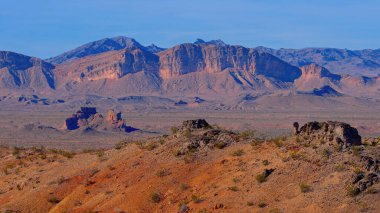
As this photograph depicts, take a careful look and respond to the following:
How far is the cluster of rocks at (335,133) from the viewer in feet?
84.5

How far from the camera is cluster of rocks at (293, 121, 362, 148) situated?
2574 cm

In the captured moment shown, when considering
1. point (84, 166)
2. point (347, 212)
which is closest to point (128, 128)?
point (84, 166)

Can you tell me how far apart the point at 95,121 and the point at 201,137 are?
134266 mm

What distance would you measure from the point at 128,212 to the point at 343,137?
8008 mm

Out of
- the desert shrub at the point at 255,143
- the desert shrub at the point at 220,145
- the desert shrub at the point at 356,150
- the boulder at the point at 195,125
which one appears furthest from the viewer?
the boulder at the point at 195,125

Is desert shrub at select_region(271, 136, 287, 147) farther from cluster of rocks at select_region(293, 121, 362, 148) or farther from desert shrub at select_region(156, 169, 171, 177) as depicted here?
desert shrub at select_region(156, 169, 171, 177)

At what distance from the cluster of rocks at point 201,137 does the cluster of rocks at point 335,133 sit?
11.5ft

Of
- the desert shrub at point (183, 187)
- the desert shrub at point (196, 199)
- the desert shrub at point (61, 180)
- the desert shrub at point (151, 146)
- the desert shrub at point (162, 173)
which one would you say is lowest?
the desert shrub at point (61, 180)

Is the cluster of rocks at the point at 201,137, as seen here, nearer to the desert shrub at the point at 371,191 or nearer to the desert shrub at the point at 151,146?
the desert shrub at the point at 151,146

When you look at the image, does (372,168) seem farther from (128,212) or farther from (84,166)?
(84,166)

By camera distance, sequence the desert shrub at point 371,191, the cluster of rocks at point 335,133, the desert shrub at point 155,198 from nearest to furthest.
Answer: the desert shrub at point 371,191, the desert shrub at point 155,198, the cluster of rocks at point 335,133

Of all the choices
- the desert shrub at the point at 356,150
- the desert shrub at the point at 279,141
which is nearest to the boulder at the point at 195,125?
the desert shrub at the point at 279,141

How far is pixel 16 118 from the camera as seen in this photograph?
185125 millimetres

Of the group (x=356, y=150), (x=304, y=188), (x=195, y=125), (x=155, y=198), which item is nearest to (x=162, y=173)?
(x=155, y=198)
